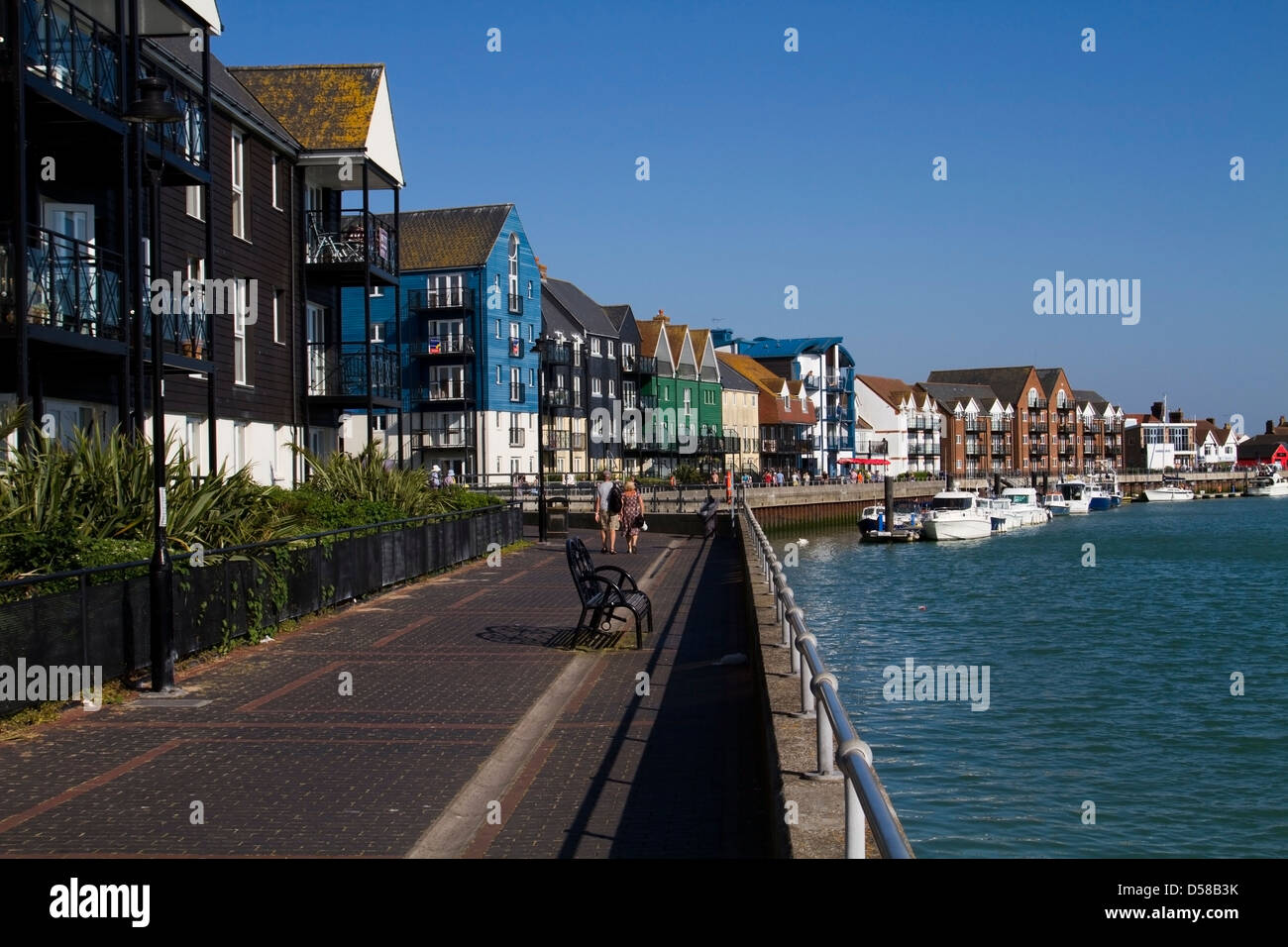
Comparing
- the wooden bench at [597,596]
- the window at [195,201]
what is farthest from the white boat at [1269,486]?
the wooden bench at [597,596]

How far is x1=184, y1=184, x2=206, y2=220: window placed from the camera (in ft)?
80.8

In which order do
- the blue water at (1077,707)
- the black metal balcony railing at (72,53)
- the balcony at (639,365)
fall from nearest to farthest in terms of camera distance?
the blue water at (1077,707) < the black metal balcony railing at (72,53) < the balcony at (639,365)

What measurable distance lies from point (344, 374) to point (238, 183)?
602 centimetres

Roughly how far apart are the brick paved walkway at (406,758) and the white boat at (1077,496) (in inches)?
3821

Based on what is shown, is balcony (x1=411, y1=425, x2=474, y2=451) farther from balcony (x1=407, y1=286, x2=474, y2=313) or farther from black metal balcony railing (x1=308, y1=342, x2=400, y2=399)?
black metal balcony railing (x1=308, y1=342, x2=400, y2=399)

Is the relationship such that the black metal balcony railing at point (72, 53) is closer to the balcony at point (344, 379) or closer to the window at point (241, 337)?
the window at point (241, 337)

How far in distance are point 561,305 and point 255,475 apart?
53844mm

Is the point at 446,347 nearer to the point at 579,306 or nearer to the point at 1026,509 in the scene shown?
the point at 579,306

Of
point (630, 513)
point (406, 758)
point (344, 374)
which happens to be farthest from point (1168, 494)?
point (406, 758)

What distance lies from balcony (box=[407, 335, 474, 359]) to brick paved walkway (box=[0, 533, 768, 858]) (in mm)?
50999

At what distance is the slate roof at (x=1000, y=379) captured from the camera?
152750 mm

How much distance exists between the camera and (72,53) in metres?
17.8
